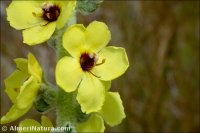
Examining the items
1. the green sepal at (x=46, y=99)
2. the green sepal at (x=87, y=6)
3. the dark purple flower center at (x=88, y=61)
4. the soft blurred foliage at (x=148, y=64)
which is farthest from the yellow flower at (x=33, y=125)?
the soft blurred foliage at (x=148, y=64)

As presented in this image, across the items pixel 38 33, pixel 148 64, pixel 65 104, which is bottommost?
pixel 148 64

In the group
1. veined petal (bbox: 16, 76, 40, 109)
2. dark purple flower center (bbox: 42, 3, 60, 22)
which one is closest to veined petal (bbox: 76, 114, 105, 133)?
veined petal (bbox: 16, 76, 40, 109)

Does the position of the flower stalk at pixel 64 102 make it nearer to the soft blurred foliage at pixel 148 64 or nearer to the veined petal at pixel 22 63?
the veined petal at pixel 22 63

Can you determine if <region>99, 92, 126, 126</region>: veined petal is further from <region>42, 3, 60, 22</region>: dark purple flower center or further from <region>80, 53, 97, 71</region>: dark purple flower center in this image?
<region>42, 3, 60, 22</region>: dark purple flower center

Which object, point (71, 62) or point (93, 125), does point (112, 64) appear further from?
point (93, 125)

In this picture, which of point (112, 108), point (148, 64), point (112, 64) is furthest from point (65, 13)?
point (148, 64)

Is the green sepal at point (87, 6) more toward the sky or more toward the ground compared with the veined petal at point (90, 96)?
more toward the sky

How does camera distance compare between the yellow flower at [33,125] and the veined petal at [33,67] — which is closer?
the veined petal at [33,67]

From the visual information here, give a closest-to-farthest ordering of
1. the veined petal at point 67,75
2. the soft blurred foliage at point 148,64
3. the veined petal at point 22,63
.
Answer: the veined petal at point 67,75, the veined petal at point 22,63, the soft blurred foliage at point 148,64
